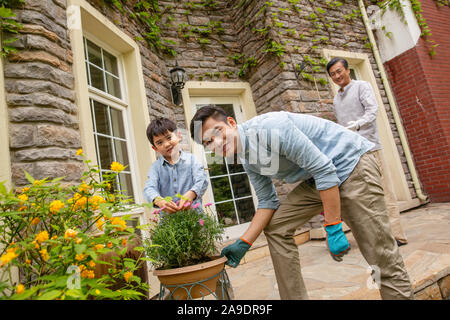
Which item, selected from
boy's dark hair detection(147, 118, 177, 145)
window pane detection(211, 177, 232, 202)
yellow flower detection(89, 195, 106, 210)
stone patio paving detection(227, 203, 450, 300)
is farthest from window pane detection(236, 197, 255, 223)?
yellow flower detection(89, 195, 106, 210)

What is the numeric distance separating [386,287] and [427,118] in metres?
4.63

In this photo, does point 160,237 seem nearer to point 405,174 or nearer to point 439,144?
point 405,174

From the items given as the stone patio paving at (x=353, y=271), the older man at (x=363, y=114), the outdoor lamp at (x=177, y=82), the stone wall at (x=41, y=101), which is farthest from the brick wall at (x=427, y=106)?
the stone wall at (x=41, y=101)

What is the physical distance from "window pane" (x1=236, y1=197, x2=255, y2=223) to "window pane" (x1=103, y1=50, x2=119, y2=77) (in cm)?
254

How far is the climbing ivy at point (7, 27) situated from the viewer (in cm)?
199

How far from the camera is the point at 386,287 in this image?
1.37 meters

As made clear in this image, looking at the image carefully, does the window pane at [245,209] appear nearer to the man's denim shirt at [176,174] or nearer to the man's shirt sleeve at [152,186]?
the man's denim shirt at [176,174]

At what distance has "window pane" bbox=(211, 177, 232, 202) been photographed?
4.06 metres

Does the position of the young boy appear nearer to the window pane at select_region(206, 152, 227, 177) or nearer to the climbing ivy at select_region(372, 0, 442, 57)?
the window pane at select_region(206, 152, 227, 177)

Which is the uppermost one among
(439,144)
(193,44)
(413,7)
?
(413,7)

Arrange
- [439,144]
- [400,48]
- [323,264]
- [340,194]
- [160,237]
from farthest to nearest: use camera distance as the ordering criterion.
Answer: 1. [400,48]
2. [439,144]
3. [323,264]
4. [340,194]
5. [160,237]

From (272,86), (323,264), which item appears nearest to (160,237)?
(323,264)

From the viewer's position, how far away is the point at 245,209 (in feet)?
13.7
